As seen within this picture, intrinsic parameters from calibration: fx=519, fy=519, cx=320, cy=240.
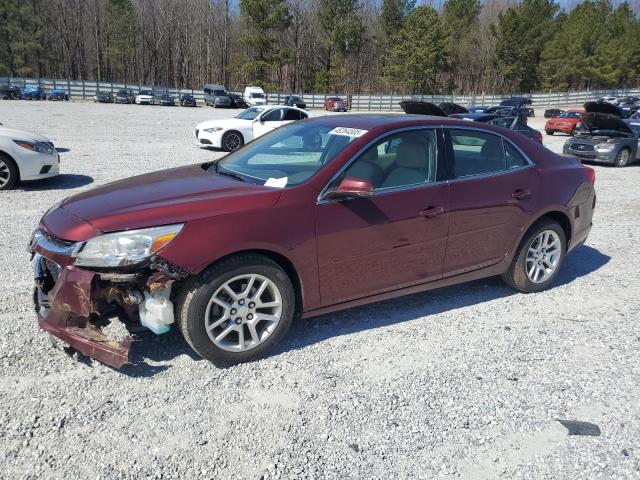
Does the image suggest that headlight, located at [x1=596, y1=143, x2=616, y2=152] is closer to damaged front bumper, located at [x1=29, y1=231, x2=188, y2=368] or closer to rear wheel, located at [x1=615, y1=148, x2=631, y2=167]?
rear wheel, located at [x1=615, y1=148, x2=631, y2=167]

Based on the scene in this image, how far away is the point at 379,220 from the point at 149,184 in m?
1.73

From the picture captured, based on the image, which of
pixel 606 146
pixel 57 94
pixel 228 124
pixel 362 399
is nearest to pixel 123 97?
pixel 57 94

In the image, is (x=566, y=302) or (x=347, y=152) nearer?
(x=347, y=152)

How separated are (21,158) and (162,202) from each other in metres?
6.32

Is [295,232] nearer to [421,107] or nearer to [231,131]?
[231,131]

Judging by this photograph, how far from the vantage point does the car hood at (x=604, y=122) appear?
15.6m

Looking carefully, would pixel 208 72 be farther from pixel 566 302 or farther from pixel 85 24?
pixel 566 302

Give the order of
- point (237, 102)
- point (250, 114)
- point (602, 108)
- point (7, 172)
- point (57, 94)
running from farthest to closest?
point (237, 102) → point (57, 94) → point (602, 108) → point (250, 114) → point (7, 172)

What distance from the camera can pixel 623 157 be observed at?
49.7 ft

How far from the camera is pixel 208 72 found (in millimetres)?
78625

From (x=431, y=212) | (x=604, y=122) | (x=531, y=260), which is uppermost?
(x=604, y=122)

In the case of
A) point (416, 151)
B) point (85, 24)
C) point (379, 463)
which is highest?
point (85, 24)

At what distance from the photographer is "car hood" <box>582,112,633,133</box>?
614 inches

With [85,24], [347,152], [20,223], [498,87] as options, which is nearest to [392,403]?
[347,152]
